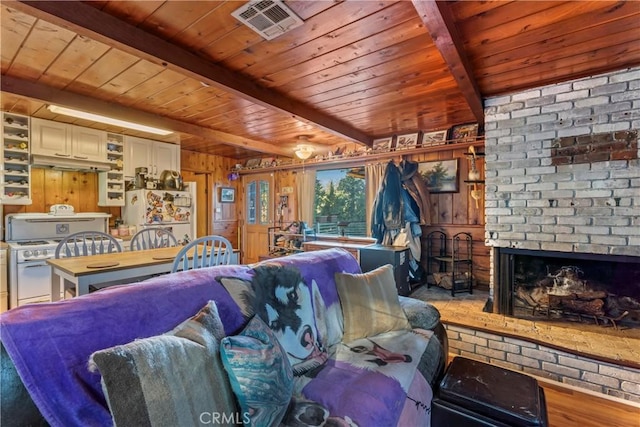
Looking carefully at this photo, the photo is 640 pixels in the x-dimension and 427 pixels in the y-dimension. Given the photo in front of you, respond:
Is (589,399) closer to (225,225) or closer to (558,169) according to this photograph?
(558,169)

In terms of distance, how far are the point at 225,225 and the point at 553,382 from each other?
5.49 m

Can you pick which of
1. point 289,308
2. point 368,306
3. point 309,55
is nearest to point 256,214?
point 309,55

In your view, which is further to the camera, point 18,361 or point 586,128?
point 586,128

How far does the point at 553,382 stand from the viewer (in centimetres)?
217

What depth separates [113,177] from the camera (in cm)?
421

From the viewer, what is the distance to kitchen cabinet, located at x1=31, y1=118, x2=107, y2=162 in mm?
3488

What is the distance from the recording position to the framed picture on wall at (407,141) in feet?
12.8

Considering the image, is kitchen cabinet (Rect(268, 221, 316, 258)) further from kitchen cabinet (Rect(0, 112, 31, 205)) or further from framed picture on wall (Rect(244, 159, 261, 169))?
kitchen cabinet (Rect(0, 112, 31, 205))

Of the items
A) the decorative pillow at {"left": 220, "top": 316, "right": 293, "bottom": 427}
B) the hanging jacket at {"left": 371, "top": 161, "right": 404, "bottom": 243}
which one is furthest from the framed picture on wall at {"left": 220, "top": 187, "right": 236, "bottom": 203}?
the decorative pillow at {"left": 220, "top": 316, "right": 293, "bottom": 427}

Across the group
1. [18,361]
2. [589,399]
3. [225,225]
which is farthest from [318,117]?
[225,225]

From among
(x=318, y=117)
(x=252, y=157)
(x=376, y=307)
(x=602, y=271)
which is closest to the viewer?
(x=376, y=307)

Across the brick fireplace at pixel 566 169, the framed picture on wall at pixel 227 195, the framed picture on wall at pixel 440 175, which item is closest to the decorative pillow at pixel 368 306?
the brick fireplace at pixel 566 169

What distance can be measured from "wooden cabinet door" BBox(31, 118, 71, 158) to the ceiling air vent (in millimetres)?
3413

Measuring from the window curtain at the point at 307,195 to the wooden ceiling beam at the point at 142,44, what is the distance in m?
2.33
